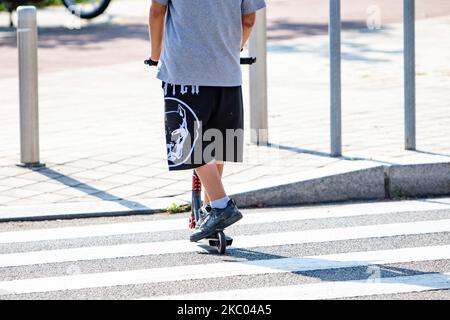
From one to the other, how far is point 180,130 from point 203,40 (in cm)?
49

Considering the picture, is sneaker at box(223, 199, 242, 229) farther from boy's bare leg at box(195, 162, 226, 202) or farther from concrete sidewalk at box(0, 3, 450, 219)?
concrete sidewalk at box(0, 3, 450, 219)

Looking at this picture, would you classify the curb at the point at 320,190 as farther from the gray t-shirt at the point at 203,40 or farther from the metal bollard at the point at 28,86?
the gray t-shirt at the point at 203,40

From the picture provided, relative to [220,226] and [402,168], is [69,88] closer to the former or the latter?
[402,168]

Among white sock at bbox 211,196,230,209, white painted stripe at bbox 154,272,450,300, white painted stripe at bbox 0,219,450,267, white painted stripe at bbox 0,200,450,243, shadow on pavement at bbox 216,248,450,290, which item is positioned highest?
white sock at bbox 211,196,230,209

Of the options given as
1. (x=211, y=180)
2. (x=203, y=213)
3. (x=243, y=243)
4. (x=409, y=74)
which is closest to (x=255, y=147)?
(x=409, y=74)

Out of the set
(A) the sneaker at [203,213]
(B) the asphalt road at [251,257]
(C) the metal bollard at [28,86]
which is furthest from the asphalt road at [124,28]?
(A) the sneaker at [203,213]

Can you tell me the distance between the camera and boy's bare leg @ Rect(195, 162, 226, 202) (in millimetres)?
6203

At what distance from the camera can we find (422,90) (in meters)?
11.3

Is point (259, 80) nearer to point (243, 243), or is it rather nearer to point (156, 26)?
point (243, 243)

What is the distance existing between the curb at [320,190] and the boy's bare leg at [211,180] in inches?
47.8

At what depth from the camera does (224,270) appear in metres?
5.93

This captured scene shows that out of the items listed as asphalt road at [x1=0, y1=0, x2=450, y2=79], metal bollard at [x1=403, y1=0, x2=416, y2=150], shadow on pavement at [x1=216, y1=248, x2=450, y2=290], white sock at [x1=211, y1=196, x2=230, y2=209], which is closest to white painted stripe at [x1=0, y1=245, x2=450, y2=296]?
shadow on pavement at [x1=216, y1=248, x2=450, y2=290]

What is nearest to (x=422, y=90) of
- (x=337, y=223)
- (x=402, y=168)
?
(x=402, y=168)
